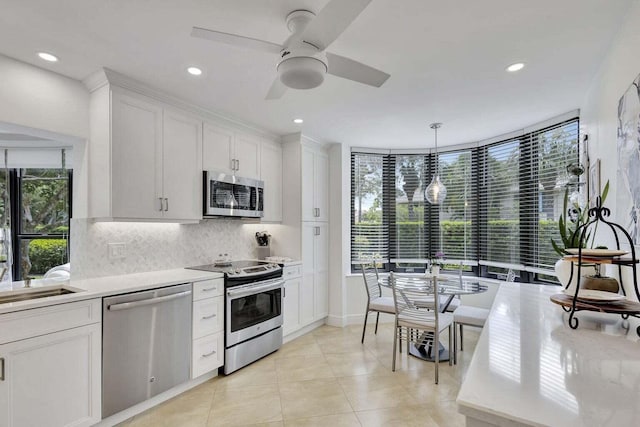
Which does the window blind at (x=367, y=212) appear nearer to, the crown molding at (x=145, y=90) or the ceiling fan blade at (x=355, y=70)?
the crown molding at (x=145, y=90)

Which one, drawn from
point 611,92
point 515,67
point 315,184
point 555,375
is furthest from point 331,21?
point 315,184

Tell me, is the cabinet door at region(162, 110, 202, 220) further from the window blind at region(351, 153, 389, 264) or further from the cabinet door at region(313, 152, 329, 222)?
the window blind at region(351, 153, 389, 264)

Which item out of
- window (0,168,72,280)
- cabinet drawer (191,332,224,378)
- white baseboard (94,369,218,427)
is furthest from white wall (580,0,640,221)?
window (0,168,72,280)

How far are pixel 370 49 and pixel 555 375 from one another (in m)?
1.99

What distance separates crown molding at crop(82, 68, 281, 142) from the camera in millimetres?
2432

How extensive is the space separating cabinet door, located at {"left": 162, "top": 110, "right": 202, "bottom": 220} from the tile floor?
62.5 inches

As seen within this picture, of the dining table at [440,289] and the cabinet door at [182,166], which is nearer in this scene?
the cabinet door at [182,166]

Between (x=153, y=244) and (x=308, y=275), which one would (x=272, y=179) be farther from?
(x=153, y=244)

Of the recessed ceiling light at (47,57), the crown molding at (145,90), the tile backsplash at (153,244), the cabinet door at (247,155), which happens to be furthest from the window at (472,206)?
the recessed ceiling light at (47,57)

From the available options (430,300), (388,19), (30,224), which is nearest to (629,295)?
(430,300)

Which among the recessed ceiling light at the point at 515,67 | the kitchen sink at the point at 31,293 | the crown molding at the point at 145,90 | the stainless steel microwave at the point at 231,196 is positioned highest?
the recessed ceiling light at the point at 515,67

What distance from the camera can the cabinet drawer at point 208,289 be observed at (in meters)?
2.76

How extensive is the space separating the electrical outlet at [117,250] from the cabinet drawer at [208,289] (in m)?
0.73

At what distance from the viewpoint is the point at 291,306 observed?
3.87 meters
